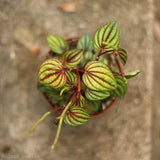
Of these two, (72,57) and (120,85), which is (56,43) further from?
(120,85)

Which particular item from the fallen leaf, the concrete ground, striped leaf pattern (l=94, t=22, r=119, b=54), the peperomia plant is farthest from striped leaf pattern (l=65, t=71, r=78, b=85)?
the fallen leaf

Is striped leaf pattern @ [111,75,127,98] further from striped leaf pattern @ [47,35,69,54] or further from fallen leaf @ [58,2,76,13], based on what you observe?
fallen leaf @ [58,2,76,13]

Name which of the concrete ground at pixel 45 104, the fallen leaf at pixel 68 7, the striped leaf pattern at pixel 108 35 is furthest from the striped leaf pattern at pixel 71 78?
the fallen leaf at pixel 68 7

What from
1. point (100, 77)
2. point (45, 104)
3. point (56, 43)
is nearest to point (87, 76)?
point (100, 77)

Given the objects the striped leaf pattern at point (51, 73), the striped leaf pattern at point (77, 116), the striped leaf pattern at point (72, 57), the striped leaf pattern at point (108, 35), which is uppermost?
the striped leaf pattern at point (108, 35)

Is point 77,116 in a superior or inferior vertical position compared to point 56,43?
inferior

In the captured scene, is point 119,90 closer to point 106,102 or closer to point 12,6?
point 106,102

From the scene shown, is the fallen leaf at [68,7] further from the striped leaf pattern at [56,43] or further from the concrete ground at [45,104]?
the striped leaf pattern at [56,43]
